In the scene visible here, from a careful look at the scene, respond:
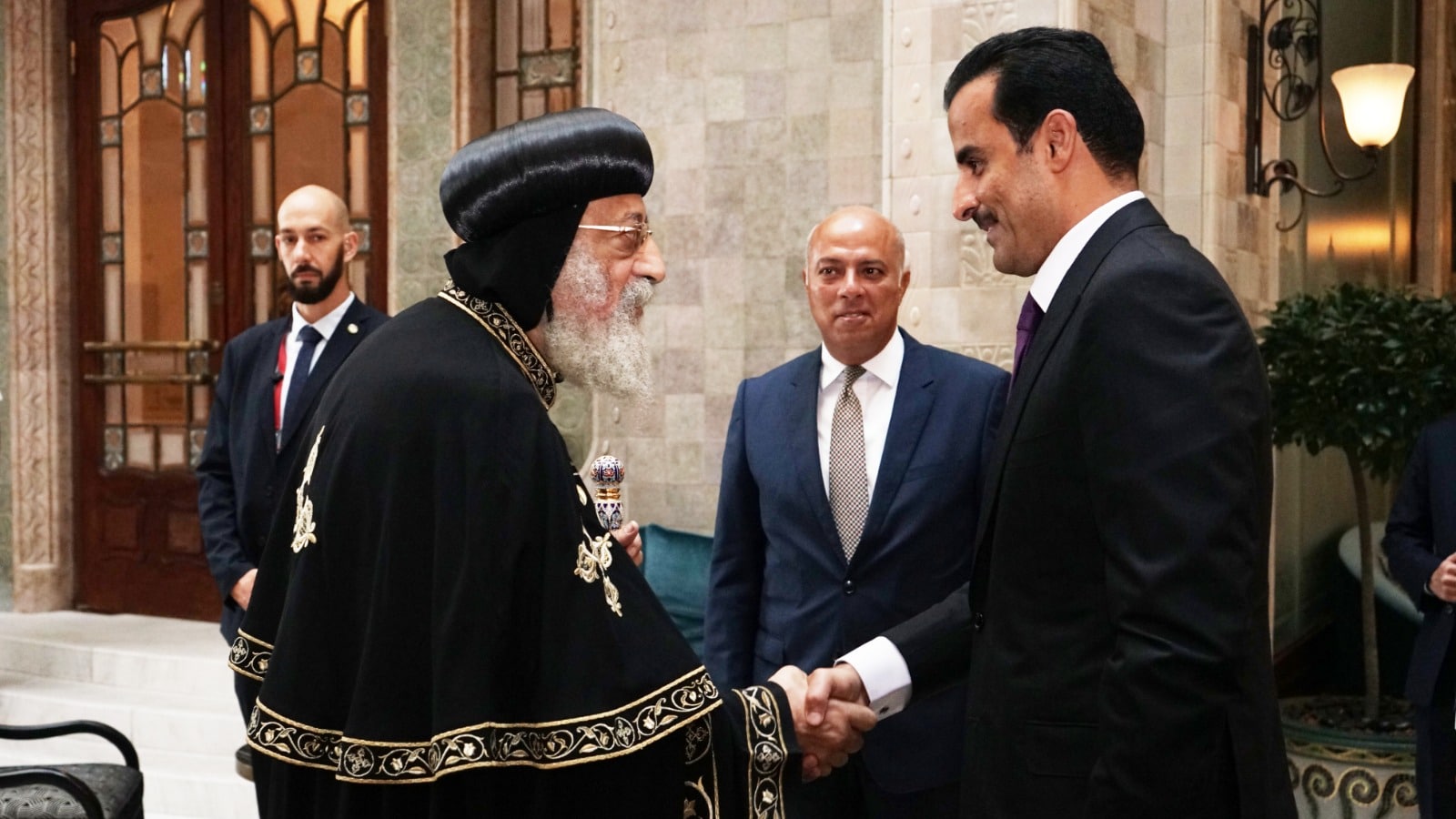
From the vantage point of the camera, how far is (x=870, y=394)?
10.3ft

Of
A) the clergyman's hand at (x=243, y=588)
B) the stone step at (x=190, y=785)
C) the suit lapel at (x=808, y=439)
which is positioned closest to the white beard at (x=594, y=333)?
the suit lapel at (x=808, y=439)

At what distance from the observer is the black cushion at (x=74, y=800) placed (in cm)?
353

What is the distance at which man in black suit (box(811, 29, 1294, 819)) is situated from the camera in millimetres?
1718

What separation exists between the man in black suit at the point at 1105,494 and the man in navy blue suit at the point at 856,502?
767mm

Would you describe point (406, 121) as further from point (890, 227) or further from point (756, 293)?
point (890, 227)

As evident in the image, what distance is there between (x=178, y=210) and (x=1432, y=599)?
6281mm

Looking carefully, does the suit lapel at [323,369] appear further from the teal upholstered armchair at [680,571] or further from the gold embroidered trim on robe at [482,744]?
the gold embroidered trim on robe at [482,744]

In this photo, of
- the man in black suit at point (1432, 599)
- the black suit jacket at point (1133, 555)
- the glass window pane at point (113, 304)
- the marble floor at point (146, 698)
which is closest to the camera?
the black suit jacket at point (1133, 555)

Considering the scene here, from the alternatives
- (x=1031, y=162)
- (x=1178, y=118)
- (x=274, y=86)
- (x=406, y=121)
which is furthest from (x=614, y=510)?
(x=274, y=86)

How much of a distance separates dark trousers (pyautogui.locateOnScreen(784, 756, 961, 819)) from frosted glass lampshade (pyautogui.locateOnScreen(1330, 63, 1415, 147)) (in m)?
3.86

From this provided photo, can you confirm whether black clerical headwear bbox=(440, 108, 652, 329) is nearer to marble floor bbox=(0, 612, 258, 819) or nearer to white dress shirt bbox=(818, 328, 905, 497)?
white dress shirt bbox=(818, 328, 905, 497)

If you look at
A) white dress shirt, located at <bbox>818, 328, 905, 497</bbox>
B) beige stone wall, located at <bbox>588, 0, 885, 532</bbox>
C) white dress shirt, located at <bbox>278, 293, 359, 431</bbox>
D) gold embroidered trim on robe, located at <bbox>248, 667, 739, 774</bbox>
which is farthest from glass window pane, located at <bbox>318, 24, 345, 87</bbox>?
gold embroidered trim on robe, located at <bbox>248, 667, 739, 774</bbox>

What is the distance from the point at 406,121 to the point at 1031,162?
5377mm

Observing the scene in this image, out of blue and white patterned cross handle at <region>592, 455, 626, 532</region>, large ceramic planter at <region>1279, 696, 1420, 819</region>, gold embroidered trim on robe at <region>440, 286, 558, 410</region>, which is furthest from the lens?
large ceramic planter at <region>1279, 696, 1420, 819</region>
